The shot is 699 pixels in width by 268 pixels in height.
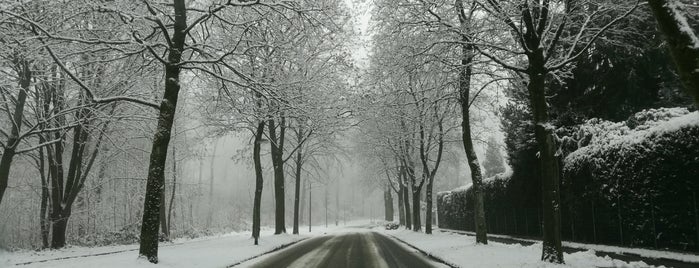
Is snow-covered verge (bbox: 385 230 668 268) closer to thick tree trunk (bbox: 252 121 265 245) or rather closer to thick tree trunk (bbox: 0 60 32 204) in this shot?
thick tree trunk (bbox: 252 121 265 245)

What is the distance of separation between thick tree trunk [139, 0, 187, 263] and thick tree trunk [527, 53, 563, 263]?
362 inches

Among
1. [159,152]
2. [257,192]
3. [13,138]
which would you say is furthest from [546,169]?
[13,138]

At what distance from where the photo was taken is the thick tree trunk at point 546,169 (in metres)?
10.5

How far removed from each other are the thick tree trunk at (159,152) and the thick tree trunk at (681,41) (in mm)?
10867

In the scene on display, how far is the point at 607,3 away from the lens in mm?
11211

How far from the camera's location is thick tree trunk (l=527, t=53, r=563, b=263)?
10461mm

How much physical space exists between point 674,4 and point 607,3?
706 centimetres

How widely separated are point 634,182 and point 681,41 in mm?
11008

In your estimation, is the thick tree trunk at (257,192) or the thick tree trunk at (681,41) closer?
the thick tree trunk at (681,41)

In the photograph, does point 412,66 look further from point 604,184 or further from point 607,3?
point 604,184

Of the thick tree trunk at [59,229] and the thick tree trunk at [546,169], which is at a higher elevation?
the thick tree trunk at [546,169]

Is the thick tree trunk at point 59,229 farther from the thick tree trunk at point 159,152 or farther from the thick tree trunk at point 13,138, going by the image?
the thick tree trunk at point 159,152

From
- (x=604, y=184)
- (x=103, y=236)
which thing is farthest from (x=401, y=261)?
(x=103, y=236)

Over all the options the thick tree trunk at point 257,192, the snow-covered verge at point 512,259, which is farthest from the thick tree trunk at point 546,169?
the thick tree trunk at point 257,192
